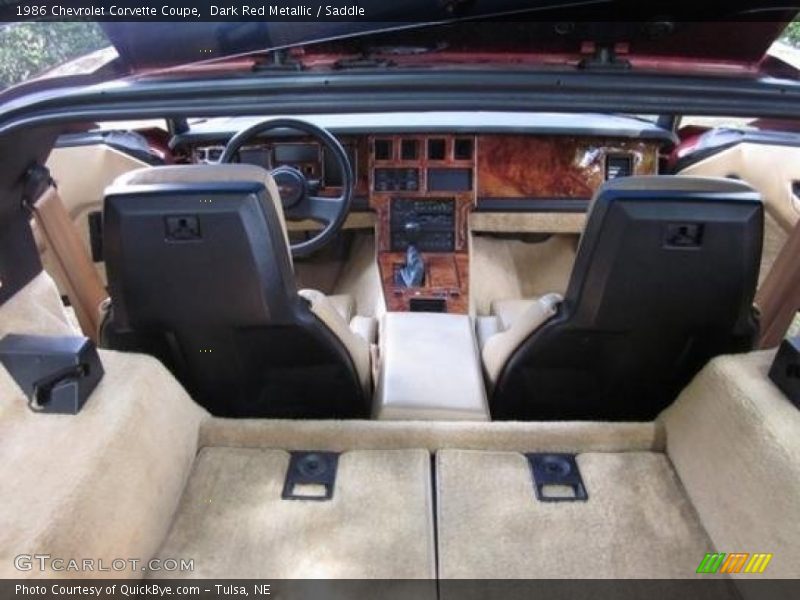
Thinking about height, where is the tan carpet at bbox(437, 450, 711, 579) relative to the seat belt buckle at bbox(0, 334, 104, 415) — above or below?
below

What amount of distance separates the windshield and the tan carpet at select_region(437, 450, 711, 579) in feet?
3.63

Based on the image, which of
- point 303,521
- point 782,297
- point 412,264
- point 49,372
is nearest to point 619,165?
point 412,264

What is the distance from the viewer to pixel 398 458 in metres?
1.43

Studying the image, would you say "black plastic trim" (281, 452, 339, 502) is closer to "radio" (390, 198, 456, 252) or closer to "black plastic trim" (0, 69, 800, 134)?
"black plastic trim" (0, 69, 800, 134)

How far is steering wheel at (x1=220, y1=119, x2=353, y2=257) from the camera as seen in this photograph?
6.84 ft

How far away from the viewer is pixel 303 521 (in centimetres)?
130

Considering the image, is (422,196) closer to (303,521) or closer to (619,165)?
(619,165)

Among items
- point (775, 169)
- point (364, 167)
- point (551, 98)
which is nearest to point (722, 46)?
point (551, 98)

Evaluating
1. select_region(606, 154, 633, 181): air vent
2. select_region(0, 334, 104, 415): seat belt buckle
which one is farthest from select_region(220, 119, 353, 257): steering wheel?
select_region(606, 154, 633, 181): air vent

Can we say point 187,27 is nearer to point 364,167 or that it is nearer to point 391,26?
point 391,26

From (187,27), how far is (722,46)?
127cm

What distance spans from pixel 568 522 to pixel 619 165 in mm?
1899

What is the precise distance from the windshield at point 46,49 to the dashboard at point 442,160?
1290 mm

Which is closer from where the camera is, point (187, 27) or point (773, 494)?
point (773, 494)
